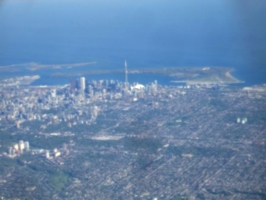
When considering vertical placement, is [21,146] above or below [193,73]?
below

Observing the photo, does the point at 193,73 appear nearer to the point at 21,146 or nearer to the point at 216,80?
the point at 216,80

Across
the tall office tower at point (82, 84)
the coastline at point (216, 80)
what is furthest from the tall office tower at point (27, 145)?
the coastline at point (216, 80)

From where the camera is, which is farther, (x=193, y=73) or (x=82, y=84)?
(x=193, y=73)

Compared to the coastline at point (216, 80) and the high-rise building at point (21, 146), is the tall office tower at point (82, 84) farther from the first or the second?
the high-rise building at point (21, 146)

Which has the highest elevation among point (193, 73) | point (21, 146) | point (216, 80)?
point (193, 73)

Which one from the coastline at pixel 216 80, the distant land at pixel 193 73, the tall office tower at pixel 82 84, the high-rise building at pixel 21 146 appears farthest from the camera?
the distant land at pixel 193 73

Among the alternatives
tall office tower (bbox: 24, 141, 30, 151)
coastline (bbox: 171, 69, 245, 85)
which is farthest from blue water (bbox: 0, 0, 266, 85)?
tall office tower (bbox: 24, 141, 30, 151)

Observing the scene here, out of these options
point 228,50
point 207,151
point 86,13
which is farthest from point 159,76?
point 86,13

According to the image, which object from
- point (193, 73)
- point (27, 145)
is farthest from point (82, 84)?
point (27, 145)
